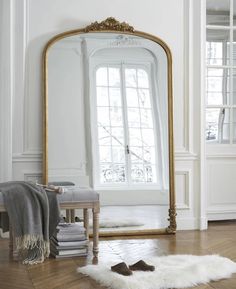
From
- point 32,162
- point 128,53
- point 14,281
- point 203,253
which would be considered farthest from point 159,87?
point 14,281

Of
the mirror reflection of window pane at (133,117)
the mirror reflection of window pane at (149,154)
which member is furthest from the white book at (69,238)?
the mirror reflection of window pane at (133,117)

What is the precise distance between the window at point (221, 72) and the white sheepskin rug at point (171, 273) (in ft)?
7.68

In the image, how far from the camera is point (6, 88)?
5145 mm

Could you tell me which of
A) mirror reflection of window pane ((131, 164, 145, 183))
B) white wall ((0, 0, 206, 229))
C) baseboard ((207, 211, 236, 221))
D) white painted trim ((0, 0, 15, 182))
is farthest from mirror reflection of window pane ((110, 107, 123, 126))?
baseboard ((207, 211, 236, 221))

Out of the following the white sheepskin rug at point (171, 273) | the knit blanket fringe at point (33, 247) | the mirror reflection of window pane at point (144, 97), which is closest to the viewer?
the white sheepskin rug at point (171, 273)

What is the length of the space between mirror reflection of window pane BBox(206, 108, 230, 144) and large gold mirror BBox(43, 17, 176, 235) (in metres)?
0.82

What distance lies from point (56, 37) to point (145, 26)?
0.97 metres

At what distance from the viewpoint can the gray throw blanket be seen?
4.04 meters

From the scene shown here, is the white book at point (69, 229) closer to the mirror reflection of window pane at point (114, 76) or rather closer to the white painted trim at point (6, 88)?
the white painted trim at point (6, 88)

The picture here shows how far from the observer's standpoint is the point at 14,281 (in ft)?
11.6

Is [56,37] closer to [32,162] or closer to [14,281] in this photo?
[32,162]

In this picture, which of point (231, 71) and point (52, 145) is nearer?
point (52, 145)

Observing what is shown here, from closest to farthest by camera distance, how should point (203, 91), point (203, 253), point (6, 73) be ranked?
point (203, 253) → point (6, 73) → point (203, 91)

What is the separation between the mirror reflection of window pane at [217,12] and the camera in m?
6.00
